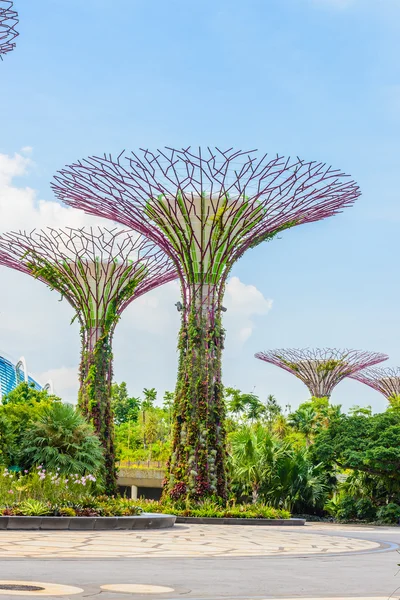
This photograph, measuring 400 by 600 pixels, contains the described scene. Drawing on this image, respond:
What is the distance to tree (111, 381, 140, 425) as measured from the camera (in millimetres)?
67812

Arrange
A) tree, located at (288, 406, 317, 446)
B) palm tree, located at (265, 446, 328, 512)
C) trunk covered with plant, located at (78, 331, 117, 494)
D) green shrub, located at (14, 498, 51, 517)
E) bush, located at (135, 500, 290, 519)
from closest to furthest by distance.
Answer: green shrub, located at (14, 498, 51, 517), bush, located at (135, 500, 290, 519), trunk covered with plant, located at (78, 331, 117, 494), palm tree, located at (265, 446, 328, 512), tree, located at (288, 406, 317, 446)

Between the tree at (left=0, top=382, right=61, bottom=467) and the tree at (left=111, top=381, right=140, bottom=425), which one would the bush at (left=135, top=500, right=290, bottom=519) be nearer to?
the tree at (left=0, top=382, right=61, bottom=467)

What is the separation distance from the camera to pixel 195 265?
62.8 feet

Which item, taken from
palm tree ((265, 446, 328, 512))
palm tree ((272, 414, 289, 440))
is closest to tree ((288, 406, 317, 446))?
palm tree ((272, 414, 289, 440))

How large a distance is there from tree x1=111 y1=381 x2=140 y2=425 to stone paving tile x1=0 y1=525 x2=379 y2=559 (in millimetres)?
55037

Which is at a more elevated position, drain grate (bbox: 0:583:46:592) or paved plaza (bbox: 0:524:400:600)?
paved plaza (bbox: 0:524:400:600)

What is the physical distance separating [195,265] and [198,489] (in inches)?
203

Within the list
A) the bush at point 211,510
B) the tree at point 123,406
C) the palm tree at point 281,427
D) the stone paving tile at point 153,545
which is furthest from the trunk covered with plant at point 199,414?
the tree at point 123,406

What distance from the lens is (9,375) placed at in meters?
68.2

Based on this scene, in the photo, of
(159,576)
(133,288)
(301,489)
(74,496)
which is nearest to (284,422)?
(301,489)

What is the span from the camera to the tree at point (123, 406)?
67.8m

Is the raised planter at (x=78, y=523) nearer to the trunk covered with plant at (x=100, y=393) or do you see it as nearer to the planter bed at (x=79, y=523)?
the planter bed at (x=79, y=523)

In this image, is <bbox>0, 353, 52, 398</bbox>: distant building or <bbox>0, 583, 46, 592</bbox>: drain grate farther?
<bbox>0, 353, 52, 398</bbox>: distant building

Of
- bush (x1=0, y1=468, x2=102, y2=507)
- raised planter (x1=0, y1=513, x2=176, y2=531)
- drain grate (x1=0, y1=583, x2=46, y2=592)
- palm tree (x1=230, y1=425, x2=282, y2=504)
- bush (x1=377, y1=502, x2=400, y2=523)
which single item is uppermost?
palm tree (x1=230, y1=425, x2=282, y2=504)
